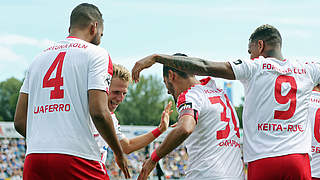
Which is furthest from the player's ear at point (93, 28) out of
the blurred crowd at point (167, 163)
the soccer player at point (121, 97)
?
the blurred crowd at point (167, 163)

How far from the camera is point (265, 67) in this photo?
456cm

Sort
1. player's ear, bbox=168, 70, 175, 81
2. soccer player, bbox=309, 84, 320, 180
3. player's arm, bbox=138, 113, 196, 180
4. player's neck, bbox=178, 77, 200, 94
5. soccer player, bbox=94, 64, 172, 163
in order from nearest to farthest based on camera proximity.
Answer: player's arm, bbox=138, 113, 196, 180
player's neck, bbox=178, 77, 200, 94
player's ear, bbox=168, 70, 175, 81
soccer player, bbox=94, 64, 172, 163
soccer player, bbox=309, 84, 320, 180

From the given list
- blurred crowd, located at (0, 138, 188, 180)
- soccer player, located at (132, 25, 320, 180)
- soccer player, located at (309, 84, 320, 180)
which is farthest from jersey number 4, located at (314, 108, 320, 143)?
blurred crowd, located at (0, 138, 188, 180)

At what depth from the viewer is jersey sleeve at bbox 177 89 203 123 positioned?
4332 mm

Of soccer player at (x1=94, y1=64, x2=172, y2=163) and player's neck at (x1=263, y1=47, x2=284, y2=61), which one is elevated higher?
player's neck at (x1=263, y1=47, x2=284, y2=61)

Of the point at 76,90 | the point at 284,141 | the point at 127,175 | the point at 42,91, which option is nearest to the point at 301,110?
the point at 284,141

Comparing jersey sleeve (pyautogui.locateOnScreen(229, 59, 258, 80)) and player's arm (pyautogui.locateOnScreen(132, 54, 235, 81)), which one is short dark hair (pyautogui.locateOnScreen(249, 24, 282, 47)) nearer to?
jersey sleeve (pyautogui.locateOnScreen(229, 59, 258, 80))

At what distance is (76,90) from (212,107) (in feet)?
5.02

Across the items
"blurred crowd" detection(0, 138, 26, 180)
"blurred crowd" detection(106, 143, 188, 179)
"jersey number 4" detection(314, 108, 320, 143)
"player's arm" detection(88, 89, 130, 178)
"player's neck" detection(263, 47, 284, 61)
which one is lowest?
"blurred crowd" detection(106, 143, 188, 179)

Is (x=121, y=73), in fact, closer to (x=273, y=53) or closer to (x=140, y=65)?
(x=140, y=65)

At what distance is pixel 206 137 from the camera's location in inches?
176

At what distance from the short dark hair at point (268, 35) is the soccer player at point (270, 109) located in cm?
39

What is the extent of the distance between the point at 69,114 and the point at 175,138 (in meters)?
1.10

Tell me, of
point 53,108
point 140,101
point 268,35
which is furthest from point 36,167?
point 140,101
